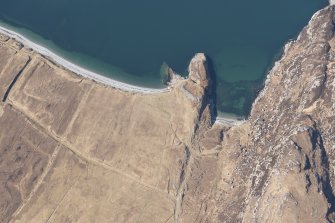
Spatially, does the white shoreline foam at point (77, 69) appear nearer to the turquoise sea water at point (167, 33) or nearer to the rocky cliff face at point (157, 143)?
the turquoise sea water at point (167, 33)

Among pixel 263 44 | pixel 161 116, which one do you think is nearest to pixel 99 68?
pixel 161 116

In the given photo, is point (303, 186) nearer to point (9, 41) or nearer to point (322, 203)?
point (322, 203)

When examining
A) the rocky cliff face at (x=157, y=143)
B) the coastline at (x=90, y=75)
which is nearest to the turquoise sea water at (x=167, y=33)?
the coastline at (x=90, y=75)

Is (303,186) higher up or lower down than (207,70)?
lower down

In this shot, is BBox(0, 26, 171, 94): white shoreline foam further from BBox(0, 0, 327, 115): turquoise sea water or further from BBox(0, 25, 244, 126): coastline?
BBox(0, 0, 327, 115): turquoise sea water

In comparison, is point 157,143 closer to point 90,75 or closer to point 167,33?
point 90,75

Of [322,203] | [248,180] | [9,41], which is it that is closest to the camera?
[322,203]
